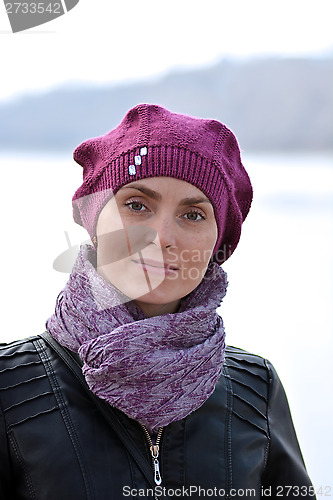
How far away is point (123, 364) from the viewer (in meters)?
1.12

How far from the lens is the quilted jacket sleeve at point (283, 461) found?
1.32 meters

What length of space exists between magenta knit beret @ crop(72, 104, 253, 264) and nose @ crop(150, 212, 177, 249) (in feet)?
0.27

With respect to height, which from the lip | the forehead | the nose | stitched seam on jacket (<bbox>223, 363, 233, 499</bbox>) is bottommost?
stitched seam on jacket (<bbox>223, 363, 233, 499</bbox>)

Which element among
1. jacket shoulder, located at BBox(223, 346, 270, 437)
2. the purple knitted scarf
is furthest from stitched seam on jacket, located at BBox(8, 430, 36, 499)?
jacket shoulder, located at BBox(223, 346, 270, 437)

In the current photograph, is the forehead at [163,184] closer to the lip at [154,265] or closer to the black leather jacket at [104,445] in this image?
the lip at [154,265]

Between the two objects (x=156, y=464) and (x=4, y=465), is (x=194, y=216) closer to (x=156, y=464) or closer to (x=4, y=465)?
(x=156, y=464)

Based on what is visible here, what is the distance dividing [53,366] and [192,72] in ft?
16.5

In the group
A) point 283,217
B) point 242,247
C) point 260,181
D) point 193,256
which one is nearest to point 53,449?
point 193,256

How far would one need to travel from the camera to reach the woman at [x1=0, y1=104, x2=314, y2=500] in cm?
111

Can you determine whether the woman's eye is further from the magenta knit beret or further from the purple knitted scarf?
the purple knitted scarf

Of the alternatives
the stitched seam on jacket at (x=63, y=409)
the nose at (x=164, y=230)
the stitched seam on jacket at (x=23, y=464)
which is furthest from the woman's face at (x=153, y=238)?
the stitched seam on jacket at (x=23, y=464)

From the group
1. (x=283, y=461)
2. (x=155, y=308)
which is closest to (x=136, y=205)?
(x=155, y=308)

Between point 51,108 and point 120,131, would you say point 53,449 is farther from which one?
point 51,108

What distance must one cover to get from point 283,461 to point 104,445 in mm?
427
